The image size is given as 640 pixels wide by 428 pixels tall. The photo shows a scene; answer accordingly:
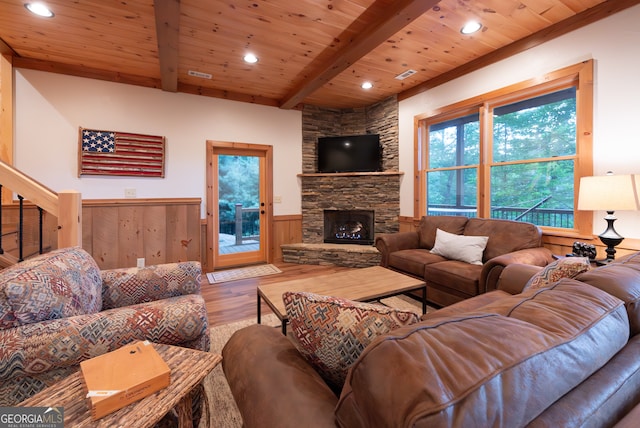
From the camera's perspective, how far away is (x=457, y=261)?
2.97 metres

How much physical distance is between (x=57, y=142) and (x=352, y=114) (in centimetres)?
436

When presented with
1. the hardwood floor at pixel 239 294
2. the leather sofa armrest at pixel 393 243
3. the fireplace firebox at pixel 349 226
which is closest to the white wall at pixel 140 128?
the fireplace firebox at pixel 349 226

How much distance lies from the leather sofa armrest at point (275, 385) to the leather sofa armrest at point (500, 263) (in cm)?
200

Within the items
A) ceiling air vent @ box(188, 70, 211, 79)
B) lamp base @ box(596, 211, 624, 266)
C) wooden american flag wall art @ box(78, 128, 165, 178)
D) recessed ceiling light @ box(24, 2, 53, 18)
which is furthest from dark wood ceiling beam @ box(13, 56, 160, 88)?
lamp base @ box(596, 211, 624, 266)

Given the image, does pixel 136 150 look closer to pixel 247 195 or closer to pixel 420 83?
pixel 247 195

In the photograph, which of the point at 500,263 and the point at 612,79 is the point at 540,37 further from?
the point at 500,263

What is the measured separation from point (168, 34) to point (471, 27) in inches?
114

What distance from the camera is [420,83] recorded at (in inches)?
164

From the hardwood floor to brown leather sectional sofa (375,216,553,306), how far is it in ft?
4.24

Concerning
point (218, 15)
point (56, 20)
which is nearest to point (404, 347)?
point (218, 15)

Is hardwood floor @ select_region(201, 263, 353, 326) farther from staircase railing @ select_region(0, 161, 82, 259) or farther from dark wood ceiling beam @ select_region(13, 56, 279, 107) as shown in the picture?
dark wood ceiling beam @ select_region(13, 56, 279, 107)

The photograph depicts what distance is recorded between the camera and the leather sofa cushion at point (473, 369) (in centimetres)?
45

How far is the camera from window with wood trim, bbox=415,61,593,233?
2.74 m

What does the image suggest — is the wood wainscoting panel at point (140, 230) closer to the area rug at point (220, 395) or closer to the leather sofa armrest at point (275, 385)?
the area rug at point (220, 395)
